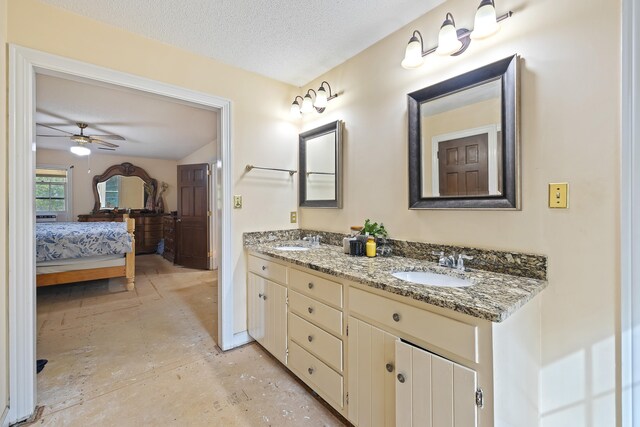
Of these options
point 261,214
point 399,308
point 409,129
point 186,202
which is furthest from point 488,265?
point 186,202

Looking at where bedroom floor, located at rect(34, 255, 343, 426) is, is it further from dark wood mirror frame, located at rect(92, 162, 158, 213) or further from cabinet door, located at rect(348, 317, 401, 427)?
dark wood mirror frame, located at rect(92, 162, 158, 213)

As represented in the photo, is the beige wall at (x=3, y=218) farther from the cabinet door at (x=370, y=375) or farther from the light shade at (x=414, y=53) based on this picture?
the light shade at (x=414, y=53)

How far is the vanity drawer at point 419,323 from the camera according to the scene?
0.91 meters

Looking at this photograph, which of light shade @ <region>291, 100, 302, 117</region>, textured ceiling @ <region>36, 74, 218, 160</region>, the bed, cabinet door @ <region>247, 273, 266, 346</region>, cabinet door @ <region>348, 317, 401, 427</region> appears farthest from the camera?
the bed

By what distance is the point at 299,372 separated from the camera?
170 cm

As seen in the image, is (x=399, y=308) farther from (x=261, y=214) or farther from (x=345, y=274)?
(x=261, y=214)

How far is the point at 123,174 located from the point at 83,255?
3218 mm

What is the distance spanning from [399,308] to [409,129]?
3.61 ft

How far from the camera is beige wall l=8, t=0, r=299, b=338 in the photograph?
1561mm

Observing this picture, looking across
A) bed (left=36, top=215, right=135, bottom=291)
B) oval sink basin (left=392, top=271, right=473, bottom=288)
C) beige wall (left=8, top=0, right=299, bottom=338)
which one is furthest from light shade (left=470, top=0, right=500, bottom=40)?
bed (left=36, top=215, right=135, bottom=291)

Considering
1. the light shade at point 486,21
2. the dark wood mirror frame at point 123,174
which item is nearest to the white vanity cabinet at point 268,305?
the light shade at point 486,21

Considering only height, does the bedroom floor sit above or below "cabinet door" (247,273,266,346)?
below

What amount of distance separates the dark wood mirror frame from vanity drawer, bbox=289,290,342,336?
19.7 ft

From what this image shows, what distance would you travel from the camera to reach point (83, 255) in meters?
3.46
